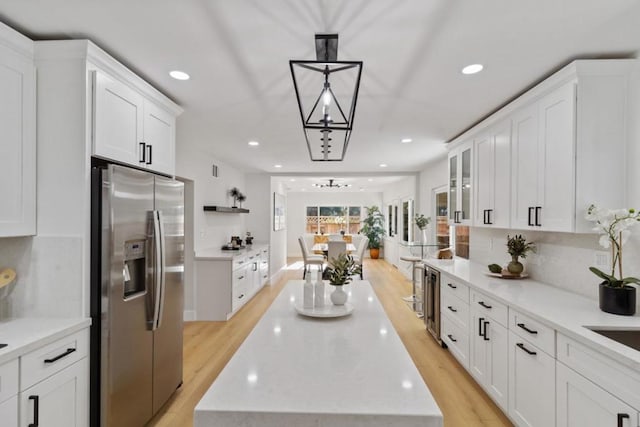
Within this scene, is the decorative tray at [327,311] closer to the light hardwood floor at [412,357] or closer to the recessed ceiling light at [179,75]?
the light hardwood floor at [412,357]

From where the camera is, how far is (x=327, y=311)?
1.99 meters

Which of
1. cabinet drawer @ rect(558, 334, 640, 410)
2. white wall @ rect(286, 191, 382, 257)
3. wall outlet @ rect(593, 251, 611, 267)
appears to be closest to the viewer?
cabinet drawer @ rect(558, 334, 640, 410)

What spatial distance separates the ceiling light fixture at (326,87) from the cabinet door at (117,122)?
1.18m

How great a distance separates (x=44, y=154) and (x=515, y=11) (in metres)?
2.69

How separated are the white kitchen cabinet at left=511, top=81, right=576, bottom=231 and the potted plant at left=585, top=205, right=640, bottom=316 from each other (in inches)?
8.9

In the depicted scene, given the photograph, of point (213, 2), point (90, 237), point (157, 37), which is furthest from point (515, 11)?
point (90, 237)

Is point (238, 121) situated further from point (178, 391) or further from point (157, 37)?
point (178, 391)

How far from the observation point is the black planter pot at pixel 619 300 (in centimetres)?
181

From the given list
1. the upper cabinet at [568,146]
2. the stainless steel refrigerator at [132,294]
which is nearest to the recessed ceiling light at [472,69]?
the upper cabinet at [568,146]

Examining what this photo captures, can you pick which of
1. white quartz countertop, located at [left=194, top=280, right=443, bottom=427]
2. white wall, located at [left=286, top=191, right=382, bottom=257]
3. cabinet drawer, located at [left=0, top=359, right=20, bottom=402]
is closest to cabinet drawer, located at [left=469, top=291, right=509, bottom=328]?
white quartz countertop, located at [left=194, top=280, right=443, bottom=427]

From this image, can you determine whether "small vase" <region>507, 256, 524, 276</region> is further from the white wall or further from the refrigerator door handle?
the white wall

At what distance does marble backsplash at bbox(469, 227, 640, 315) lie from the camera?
206 cm

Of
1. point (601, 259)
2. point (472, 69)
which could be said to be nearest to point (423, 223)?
point (601, 259)

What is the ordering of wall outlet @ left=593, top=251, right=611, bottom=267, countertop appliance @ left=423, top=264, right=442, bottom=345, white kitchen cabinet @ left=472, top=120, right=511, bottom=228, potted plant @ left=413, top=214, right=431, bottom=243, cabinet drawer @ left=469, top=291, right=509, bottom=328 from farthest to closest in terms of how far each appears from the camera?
1. potted plant @ left=413, top=214, right=431, bottom=243
2. countertop appliance @ left=423, top=264, right=442, bottom=345
3. white kitchen cabinet @ left=472, top=120, right=511, bottom=228
4. cabinet drawer @ left=469, top=291, right=509, bottom=328
5. wall outlet @ left=593, top=251, right=611, bottom=267
